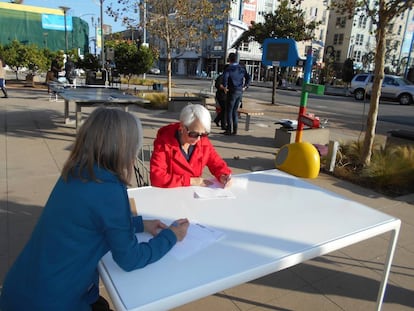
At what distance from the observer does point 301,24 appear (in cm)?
1659

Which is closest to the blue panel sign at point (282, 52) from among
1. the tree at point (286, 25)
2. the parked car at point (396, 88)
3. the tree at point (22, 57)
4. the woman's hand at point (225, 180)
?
the woman's hand at point (225, 180)

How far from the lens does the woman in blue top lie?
1271 mm

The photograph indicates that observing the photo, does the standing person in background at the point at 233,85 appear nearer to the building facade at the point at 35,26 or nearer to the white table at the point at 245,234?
the white table at the point at 245,234

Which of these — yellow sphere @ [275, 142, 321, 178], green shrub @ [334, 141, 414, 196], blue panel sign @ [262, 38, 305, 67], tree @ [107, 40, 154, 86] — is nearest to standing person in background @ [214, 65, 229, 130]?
blue panel sign @ [262, 38, 305, 67]

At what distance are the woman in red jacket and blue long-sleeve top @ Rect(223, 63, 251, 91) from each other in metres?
5.32

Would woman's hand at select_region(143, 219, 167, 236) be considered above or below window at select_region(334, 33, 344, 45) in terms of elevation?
below

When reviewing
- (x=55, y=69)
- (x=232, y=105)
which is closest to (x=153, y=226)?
(x=232, y=105)

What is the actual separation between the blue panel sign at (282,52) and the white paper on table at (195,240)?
416 centimetres

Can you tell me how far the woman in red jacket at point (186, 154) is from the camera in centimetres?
244

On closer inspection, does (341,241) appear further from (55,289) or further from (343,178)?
(343,178)

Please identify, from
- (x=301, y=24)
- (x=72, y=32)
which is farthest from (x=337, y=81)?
(x=72, y=32)

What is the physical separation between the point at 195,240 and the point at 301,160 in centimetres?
148

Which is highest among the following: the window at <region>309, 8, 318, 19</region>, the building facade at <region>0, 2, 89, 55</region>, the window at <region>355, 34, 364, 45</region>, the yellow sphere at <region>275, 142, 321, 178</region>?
the window at <region>309, 8, 318, 19</region>

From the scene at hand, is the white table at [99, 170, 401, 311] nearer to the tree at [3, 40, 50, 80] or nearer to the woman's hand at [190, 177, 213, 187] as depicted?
the woman's hand at [190, 177, 213, 187]
